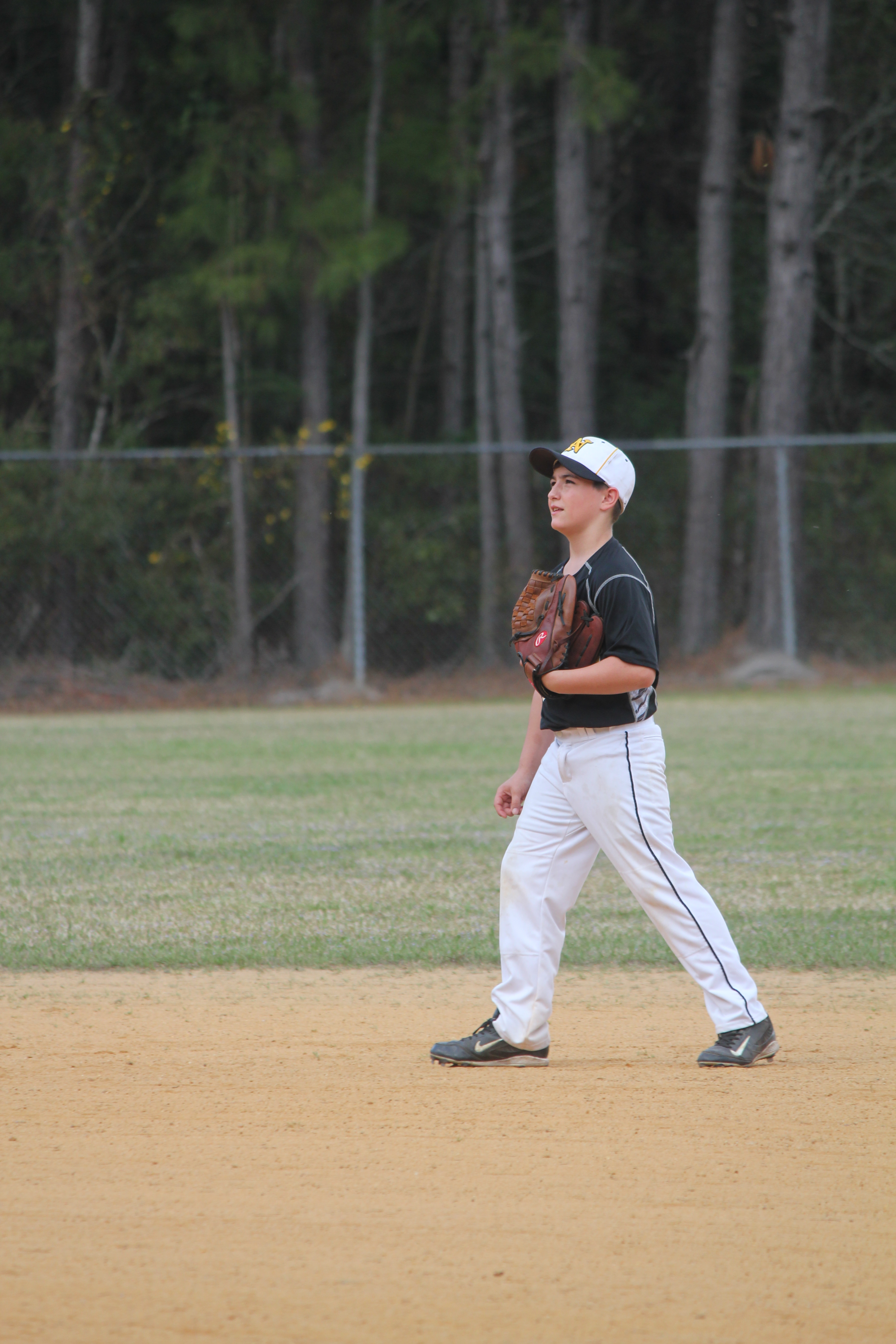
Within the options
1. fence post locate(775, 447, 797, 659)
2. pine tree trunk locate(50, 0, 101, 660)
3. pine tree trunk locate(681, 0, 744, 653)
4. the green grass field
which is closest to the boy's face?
the green grass field

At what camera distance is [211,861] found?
7.63 m

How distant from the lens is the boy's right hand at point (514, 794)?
443 centimetres

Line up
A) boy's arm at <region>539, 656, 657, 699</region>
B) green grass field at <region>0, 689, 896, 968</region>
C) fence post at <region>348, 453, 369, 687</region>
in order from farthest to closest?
1. fence post at <region>348, 453, 369, 687</region>
2. green grass field at <region>0, 689, 896, 968</region>
3. boy's arm at <region>539, 656, 657, 699</region>

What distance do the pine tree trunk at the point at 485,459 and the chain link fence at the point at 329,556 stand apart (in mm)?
141

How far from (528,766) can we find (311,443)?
17153mm

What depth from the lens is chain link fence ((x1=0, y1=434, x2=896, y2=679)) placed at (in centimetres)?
1703

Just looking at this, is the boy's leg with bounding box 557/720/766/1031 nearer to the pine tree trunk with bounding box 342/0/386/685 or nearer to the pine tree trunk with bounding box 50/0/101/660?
the pine tree trunk with bounding box 342/0/386/685

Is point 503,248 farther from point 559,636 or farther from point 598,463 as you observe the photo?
point 559,636

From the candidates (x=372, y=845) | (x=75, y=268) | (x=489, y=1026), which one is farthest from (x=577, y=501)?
(x=75, y=268)

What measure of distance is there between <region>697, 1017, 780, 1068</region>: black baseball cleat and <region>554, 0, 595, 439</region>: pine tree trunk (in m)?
16.8

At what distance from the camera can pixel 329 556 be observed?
59.7 ft

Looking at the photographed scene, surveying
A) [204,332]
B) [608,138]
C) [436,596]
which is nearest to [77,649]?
[436,596]

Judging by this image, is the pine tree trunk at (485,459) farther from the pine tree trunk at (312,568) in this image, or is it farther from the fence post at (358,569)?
the pine tree trunk at (312,568)

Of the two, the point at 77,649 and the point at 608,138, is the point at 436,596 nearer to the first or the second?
the point at 77,649
